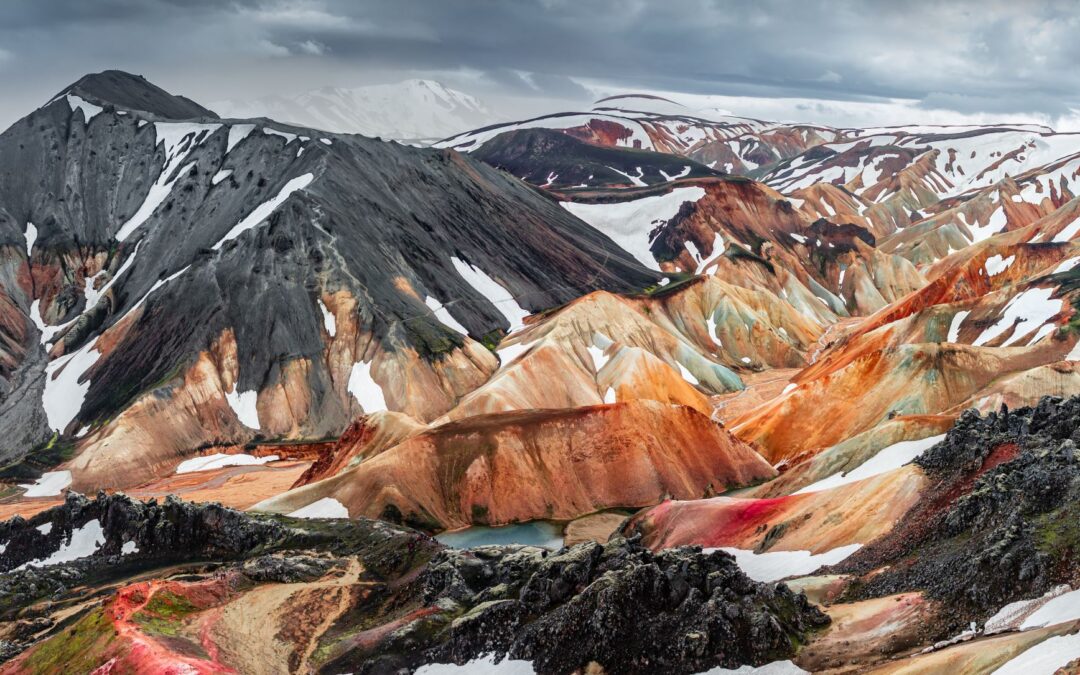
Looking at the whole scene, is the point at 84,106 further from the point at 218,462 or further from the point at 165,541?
the point at 165,541

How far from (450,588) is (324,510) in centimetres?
2755

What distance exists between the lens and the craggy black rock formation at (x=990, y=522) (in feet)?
105

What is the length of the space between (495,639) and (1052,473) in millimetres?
22533

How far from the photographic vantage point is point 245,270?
116 m

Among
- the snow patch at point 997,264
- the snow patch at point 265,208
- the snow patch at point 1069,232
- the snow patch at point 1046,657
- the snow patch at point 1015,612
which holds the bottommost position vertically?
the snow patch at point 1015,612

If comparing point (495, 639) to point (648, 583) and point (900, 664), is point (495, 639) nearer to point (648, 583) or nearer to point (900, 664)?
point (648, 583)

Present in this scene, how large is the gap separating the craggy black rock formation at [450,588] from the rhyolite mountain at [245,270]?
1591 inches

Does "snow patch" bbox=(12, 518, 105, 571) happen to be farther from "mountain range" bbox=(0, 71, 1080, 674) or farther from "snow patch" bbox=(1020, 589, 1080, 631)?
"snow patch" bbox=(1020, 589, 1080, 631)

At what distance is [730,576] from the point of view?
36.8 meters

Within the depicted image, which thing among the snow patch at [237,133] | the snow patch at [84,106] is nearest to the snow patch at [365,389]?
the snow patch at [237,133]

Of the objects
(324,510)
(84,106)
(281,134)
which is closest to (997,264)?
(281,134)

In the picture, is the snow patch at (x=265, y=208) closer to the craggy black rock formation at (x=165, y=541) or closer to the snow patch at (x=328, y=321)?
the snow patch at (x=328, y=321)

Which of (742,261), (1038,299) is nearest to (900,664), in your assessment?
(1038,299)

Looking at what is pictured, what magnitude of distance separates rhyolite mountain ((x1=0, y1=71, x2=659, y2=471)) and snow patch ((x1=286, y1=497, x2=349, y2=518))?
3196 cm
